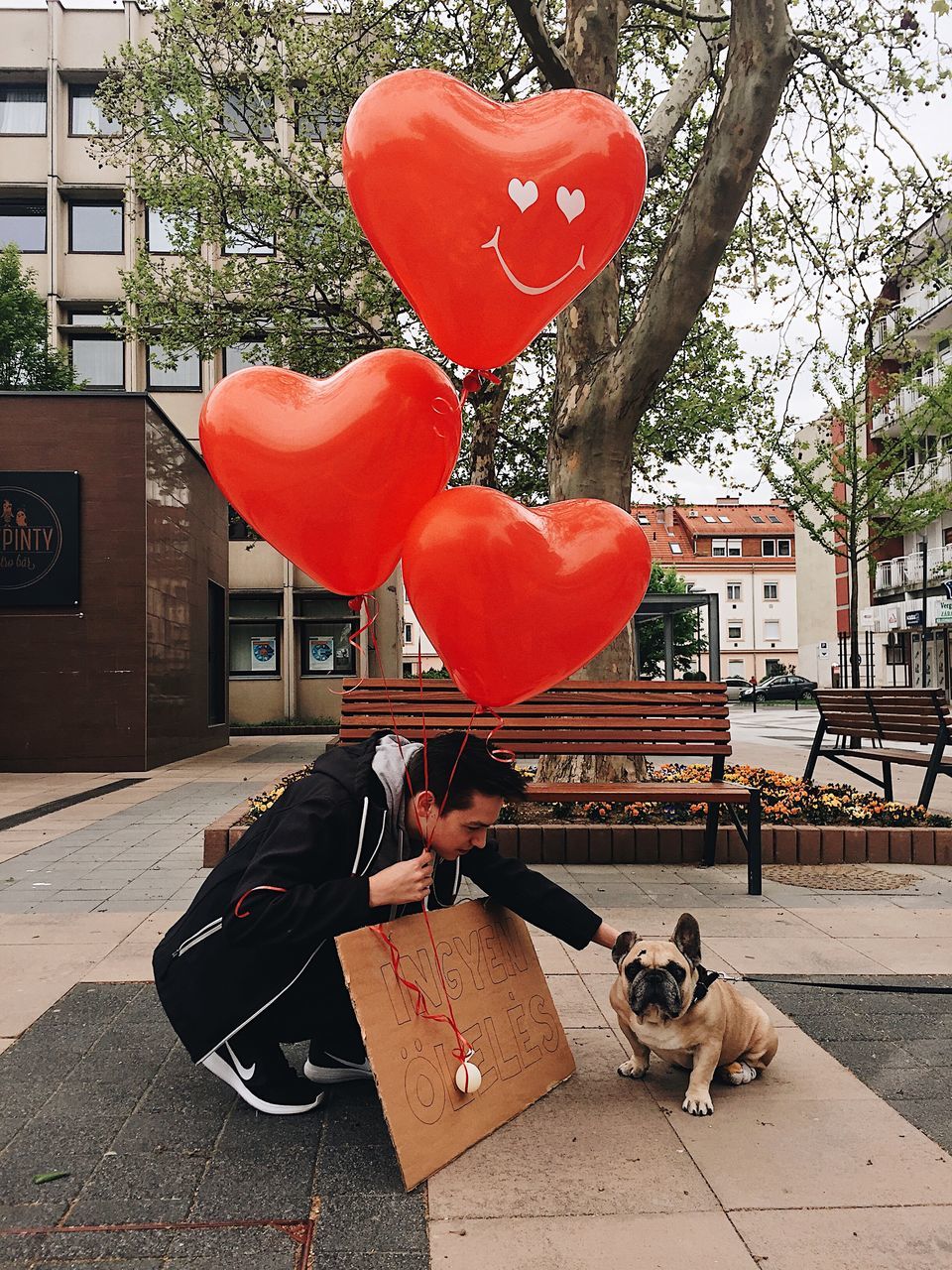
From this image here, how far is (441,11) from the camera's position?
12.3 metres

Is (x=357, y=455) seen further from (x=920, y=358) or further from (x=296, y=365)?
(x=920, y=358)

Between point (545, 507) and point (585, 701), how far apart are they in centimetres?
347

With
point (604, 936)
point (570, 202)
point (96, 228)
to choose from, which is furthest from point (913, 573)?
point (570, 202)

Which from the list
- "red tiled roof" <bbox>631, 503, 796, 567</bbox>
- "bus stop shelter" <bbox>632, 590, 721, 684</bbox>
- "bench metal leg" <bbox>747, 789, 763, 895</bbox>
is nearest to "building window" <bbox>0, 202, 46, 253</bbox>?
"bus stop shelter" <bbox>632, 590, 721, 684</bbox>

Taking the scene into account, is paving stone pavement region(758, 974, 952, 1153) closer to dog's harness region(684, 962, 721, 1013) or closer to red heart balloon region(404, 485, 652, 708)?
dog's harness region(684, 962, 721, 1013)

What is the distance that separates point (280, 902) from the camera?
2.75 meters

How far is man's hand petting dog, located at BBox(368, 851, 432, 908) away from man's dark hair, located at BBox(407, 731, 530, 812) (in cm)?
19

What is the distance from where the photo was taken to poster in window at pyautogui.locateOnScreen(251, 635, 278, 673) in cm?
2942

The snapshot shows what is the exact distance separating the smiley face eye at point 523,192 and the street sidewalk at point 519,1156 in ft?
8.64

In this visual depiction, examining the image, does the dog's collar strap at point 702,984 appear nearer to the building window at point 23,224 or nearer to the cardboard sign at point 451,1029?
the cardboard sign at point 451,1029

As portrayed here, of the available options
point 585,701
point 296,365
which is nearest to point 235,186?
point 296,365

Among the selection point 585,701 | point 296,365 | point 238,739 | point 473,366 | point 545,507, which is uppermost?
point 296,365

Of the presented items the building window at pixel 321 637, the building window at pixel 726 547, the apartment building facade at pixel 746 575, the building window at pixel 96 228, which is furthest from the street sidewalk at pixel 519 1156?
the building window at pixel 726 547

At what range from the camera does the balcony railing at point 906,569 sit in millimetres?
40562
